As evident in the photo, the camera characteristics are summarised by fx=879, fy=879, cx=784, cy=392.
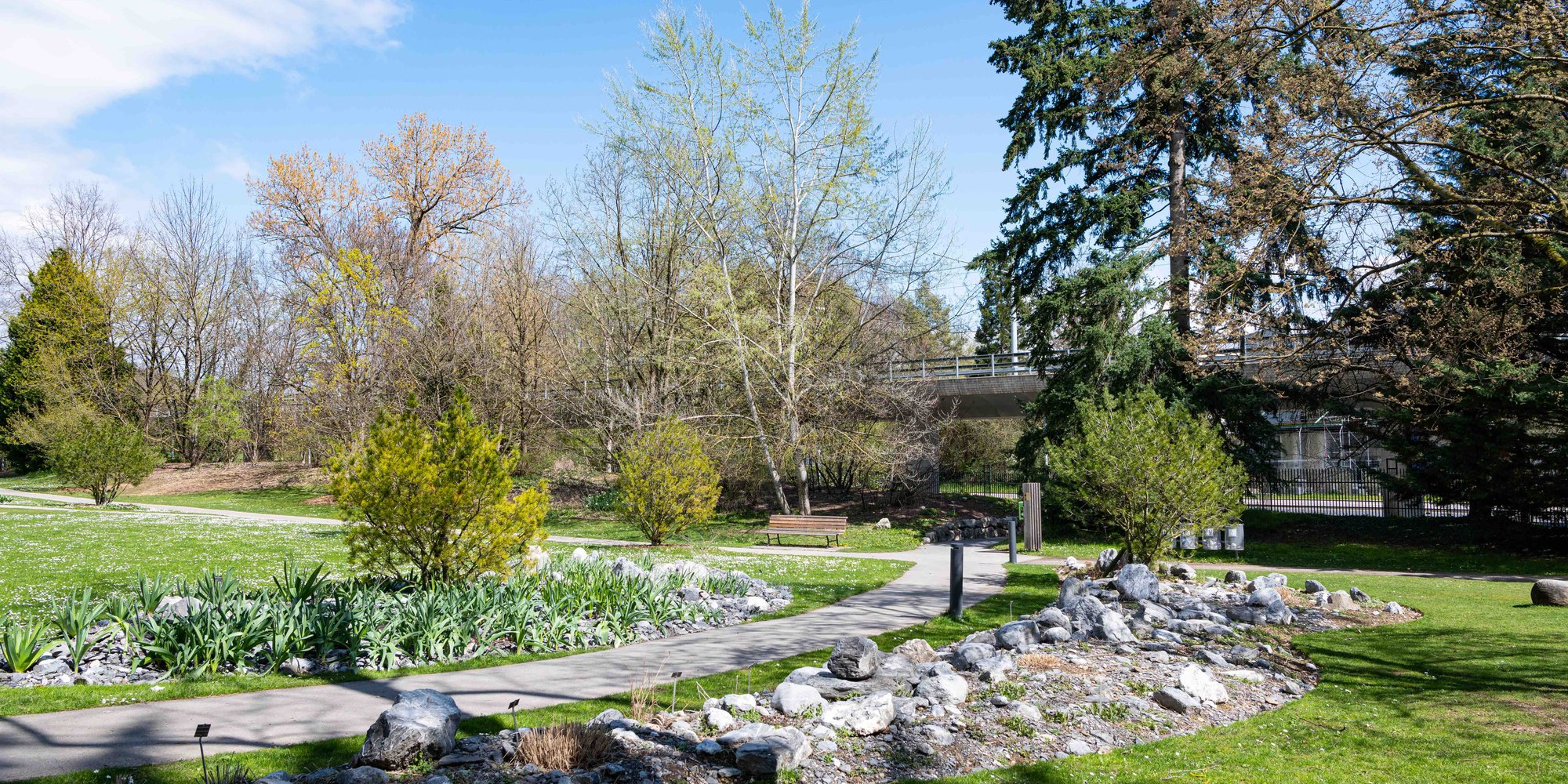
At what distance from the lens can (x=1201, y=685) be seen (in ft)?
22.6

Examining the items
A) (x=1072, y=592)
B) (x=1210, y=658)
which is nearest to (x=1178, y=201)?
(x=1072, y=592)

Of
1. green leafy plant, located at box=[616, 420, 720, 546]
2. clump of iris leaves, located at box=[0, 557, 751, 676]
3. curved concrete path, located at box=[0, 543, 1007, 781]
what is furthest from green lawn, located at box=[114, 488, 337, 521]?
curved concrete path, located at box=[0, 543, 1007, 781]

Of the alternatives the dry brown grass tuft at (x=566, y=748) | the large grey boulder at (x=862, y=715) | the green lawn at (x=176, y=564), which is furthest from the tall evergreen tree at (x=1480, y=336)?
the dry brown grass tuft at (x=566, y=748)

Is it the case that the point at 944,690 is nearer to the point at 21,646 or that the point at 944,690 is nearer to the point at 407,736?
the point at 407,736

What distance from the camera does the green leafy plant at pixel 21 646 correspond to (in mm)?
6801

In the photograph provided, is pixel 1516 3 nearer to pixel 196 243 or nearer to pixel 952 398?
pixel 952 398

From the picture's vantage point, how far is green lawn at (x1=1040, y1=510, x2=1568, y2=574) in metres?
17.5

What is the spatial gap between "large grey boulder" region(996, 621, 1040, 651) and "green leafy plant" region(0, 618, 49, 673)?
26.4ft

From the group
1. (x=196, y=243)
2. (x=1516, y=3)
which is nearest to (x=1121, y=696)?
(x=1516, y=3)

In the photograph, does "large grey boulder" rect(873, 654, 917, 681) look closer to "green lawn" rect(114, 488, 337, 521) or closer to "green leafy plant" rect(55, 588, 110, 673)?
"green leafy plant" rect(55, 588, 110, 673)

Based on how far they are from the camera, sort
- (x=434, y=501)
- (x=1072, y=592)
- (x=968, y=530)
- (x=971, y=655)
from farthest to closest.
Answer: (x=968, y=530)
(x=1072, y=592)
(x=434, y=501)
(x=971, y=655)

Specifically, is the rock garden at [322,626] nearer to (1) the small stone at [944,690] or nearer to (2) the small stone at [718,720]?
(2) the small stone at [718,720]

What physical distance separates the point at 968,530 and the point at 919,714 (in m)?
18.3

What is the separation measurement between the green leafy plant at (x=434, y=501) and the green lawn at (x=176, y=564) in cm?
191
